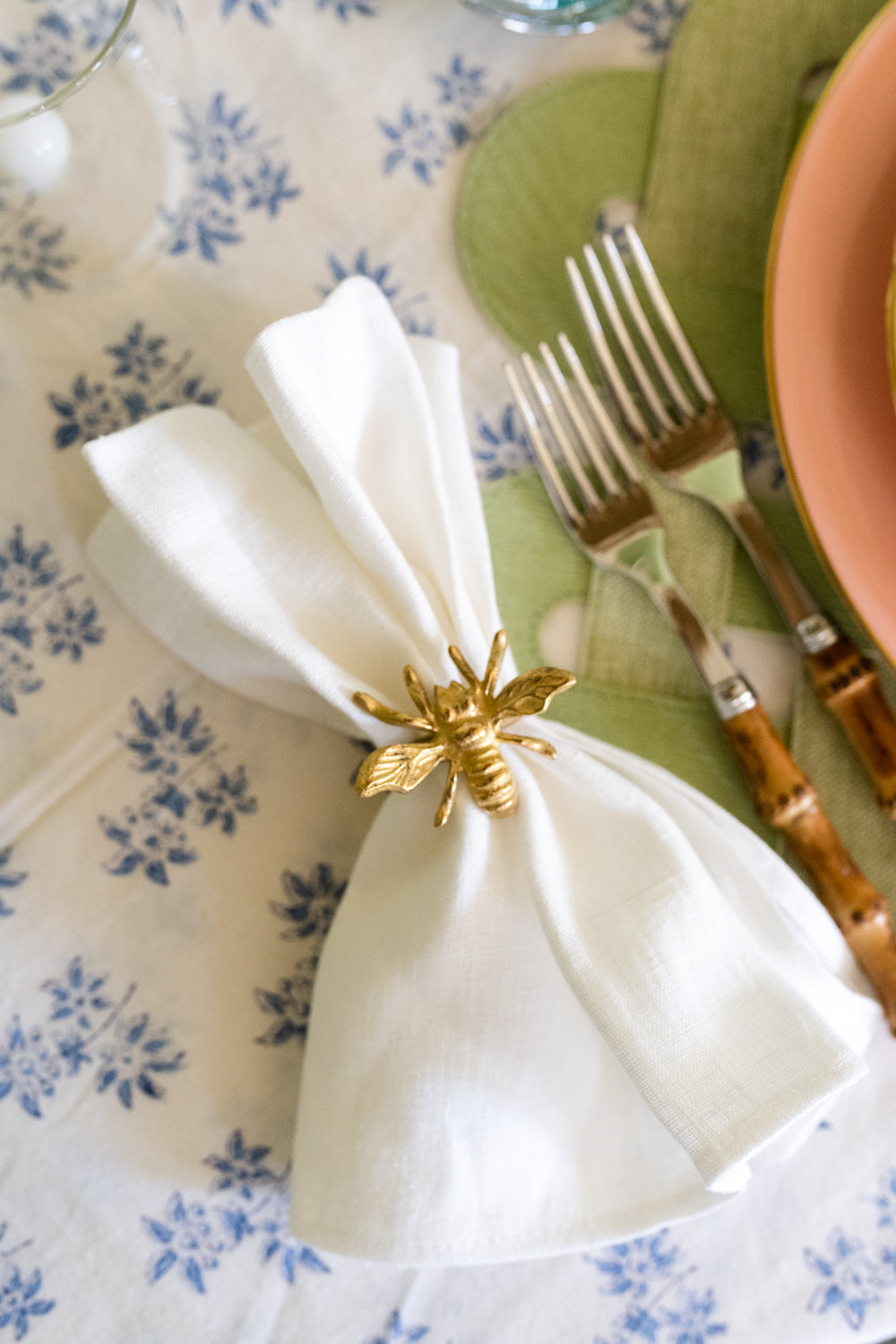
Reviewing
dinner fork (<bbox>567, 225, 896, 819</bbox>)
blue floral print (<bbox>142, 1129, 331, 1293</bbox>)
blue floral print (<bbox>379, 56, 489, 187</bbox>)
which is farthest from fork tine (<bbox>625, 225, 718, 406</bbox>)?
blue floral print (<bbox>142, 1129, 331, 1293</bbox>)

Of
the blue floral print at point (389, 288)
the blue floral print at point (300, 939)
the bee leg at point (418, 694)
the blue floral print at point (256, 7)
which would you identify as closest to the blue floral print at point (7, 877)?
the blue floral print at point (300, 939)

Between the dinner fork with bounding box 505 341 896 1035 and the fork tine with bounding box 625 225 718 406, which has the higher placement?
the fork tine with bounding box 625 225 718 406

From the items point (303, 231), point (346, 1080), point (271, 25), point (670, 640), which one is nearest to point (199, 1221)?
point (346, 1080)

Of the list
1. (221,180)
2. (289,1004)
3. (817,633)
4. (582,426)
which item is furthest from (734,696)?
(221,180)

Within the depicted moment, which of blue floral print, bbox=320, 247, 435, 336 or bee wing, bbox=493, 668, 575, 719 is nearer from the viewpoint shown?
bee wing, bbox=493, 668, 575, 719

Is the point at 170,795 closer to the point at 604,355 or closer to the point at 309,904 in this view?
the point at 309,904

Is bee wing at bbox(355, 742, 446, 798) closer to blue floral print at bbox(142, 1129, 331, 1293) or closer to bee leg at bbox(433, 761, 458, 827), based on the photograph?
bee leg at bbox(433, 761, 458, 827)
